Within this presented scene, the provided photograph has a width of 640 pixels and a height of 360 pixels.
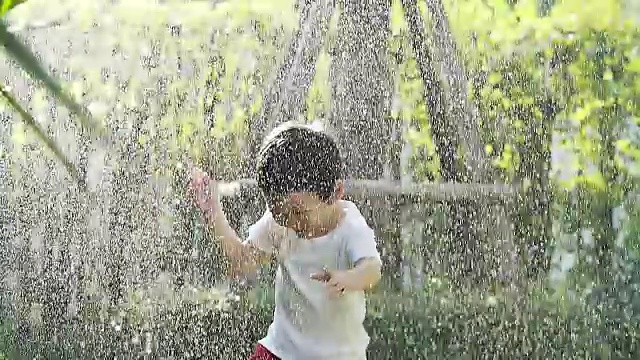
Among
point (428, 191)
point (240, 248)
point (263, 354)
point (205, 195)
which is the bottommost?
point (428, 191)

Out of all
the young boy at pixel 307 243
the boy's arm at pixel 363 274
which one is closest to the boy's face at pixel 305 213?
the young boy at pixel 307 243

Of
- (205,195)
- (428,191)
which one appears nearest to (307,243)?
(205,195)

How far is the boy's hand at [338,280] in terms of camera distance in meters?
1.35

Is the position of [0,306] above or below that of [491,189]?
below

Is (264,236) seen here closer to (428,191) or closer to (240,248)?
(240,248)

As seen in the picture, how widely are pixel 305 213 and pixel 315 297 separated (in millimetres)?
132

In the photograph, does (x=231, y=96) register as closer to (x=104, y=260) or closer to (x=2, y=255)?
(x=104, y=260)

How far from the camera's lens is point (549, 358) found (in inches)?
82.5

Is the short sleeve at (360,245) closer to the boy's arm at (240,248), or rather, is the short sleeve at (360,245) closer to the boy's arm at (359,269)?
the boy's arm at (359,269)

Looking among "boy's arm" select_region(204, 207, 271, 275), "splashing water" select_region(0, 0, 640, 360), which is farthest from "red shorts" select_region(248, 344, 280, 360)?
"splashing water" select_region(0, 0, 640, 360)

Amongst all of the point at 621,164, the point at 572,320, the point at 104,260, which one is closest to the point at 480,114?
the point at 621,164

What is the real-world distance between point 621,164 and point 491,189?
317mm

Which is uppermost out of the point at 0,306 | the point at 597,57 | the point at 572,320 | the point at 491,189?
the point at 597,57

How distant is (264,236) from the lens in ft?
5.20
